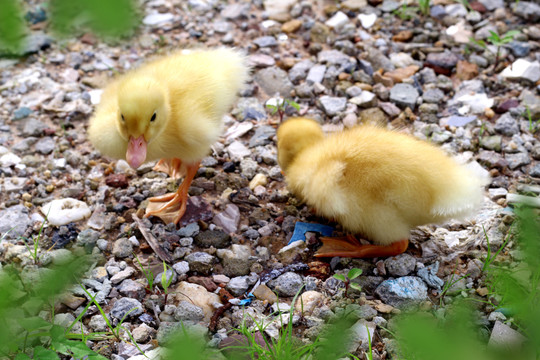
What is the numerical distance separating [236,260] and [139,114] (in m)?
0.99

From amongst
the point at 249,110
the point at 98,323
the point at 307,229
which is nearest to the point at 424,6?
the point at 249,110

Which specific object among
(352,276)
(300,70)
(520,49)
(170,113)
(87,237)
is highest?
(170,113)

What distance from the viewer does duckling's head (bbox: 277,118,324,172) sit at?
137 inches

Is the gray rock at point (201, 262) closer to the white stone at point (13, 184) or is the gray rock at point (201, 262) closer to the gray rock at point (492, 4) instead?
the white stone at point (13, 184)

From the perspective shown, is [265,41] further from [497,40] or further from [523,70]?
[523,70]

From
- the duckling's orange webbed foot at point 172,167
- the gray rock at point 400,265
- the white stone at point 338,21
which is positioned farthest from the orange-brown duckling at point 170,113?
the white stone at point 338,21

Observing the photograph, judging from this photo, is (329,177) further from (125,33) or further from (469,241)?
(125,33)

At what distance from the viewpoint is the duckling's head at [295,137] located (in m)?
3.48

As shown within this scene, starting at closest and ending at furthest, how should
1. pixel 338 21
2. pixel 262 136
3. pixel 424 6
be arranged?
pixel 262 136, pixel 424 6, pixel 338 21

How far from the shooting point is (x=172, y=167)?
4.00m

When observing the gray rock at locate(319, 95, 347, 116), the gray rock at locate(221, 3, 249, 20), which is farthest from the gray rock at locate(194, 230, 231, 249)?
the gray rock at locate(221, 3, 249, 20)

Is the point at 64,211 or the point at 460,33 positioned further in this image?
the point at 460,33

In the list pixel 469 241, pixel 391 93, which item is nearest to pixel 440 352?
pixel 469 241

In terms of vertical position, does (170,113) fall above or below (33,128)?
above
